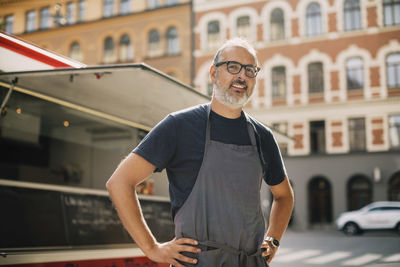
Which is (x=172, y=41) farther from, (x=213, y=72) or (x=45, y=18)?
(x=213, y=72)

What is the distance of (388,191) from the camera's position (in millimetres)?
24172

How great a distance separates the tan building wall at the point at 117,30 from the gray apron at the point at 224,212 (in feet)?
87.3

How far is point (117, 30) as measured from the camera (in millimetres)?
30578

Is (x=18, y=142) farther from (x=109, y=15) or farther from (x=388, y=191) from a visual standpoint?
(x=109, y=15)

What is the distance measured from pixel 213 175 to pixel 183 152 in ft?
0.63

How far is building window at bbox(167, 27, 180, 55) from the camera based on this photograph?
29312 mm

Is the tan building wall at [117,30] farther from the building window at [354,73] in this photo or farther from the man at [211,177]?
the man at [211,177]

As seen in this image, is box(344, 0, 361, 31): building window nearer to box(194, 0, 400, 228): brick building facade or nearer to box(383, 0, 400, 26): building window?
box(194, 0, 400, 228): brick building facade

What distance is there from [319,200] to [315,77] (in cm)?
689

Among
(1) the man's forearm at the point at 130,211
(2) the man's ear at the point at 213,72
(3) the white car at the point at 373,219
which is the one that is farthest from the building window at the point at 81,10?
(1) the man's forearm at the point at 130,211

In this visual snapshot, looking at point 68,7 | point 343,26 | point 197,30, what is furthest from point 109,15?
point 343,26

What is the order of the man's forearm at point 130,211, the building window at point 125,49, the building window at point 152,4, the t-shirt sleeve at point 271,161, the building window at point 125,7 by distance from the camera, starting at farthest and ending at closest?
the building window at point 125,7 → the building window at point 125,49 → the building window at point 152,4 → the t-shirt sleeve at point 271,161 → the man's forearm at point 130,211

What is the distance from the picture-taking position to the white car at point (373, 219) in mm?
20828

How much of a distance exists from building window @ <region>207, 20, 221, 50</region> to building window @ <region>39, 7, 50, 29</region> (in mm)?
11497
